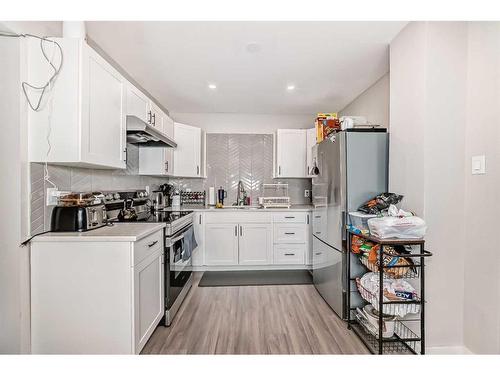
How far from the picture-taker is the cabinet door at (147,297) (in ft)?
4.92

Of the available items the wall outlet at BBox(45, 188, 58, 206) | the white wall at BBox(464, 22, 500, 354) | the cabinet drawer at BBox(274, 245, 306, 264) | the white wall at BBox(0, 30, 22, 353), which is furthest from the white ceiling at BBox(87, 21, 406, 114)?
the cabinet drawer at BBox(274, 245, 306, 264)

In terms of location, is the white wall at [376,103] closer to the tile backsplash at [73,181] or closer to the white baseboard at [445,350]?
the white baseboard at [445,350]

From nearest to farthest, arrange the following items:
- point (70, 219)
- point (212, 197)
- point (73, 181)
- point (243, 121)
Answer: point (70, 219) < point (73, 181) < point (212, 197) < point (243, 121)

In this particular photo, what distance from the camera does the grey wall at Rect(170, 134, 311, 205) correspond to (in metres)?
3.94

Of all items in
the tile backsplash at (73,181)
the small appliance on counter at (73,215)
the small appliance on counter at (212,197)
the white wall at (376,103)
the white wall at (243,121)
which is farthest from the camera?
the white wall at (243,121)

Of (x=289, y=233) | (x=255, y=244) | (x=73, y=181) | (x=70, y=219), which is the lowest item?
(x=255, y=244)

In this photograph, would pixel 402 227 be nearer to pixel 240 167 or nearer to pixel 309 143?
pixel 309 143

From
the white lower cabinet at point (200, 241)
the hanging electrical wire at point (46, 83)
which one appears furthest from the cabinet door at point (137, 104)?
the white lower cabinet at point (200, 241)

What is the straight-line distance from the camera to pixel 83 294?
1.41 metres

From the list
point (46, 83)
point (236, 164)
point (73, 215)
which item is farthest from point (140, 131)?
point (236, 164)

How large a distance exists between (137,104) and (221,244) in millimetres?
1998

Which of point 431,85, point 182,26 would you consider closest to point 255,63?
point 182,26

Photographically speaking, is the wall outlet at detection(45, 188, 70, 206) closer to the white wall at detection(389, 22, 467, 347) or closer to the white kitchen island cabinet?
the white kitchen island cabinet

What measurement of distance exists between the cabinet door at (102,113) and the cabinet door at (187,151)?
4.99 ft
